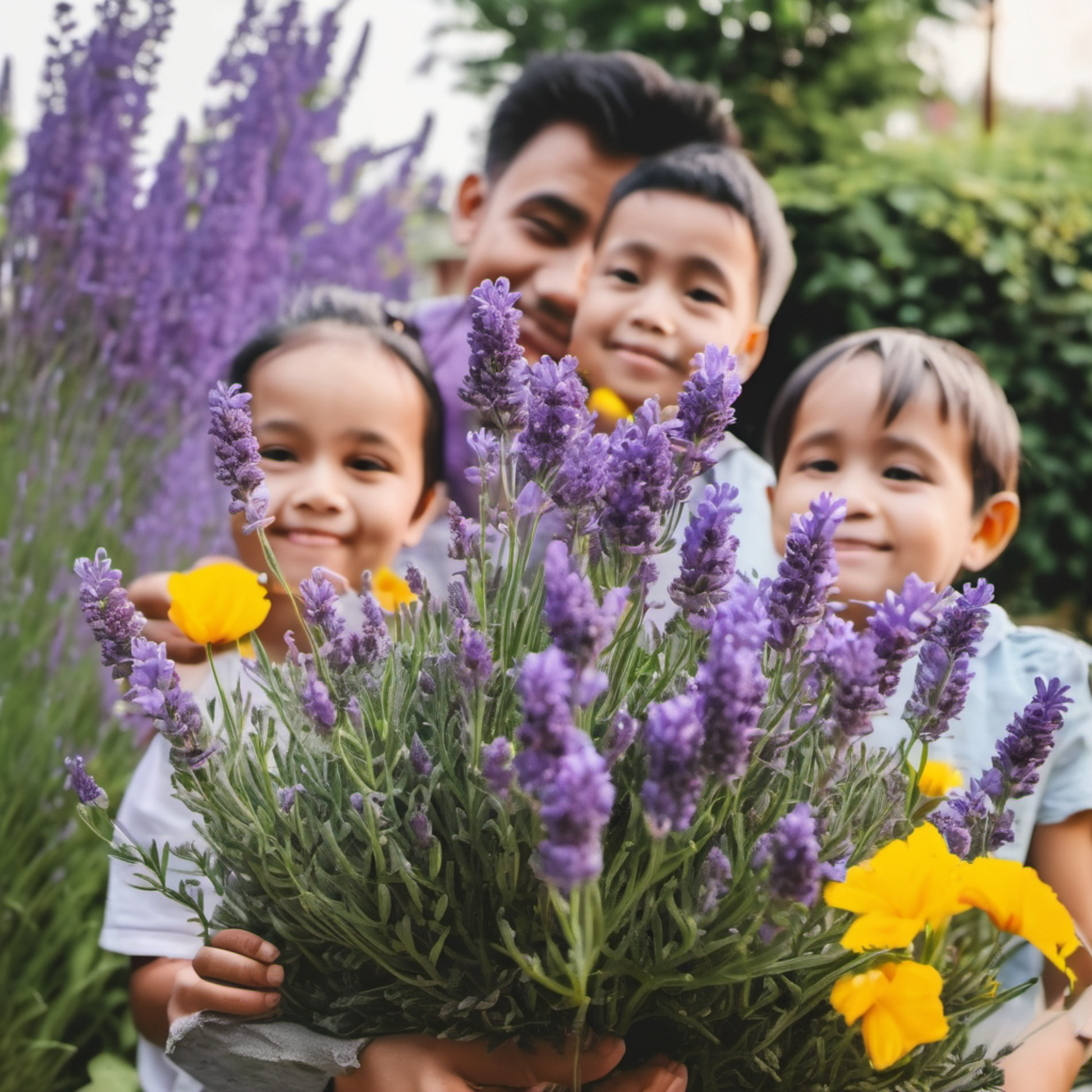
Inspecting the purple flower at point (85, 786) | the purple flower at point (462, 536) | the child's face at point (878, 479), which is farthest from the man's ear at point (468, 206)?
the purple flower at point (85, 786)

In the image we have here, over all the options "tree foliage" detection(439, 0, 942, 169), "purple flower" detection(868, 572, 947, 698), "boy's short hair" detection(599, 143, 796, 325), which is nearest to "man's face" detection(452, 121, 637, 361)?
"boy's short hair" detection(599, 143, 796, 325)

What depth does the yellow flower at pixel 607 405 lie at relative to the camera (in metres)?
1.53

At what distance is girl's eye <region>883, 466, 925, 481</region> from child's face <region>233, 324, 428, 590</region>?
2.02 feet

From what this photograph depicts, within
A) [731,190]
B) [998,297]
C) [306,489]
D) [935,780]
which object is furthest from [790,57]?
[935,780]

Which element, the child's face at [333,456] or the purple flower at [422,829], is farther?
the child's face at [333,456]

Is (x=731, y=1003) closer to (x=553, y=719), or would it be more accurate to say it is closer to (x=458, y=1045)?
(x=458, y=1045)

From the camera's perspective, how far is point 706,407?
2.46 feet

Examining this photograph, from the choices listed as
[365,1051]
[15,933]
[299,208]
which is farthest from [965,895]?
[299,208]

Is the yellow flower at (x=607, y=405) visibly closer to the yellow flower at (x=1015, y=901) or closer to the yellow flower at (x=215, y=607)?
the yellow flower at (x=215, y=607)

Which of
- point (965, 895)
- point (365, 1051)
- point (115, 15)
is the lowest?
point (365, 1051)

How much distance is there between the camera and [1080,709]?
130cm

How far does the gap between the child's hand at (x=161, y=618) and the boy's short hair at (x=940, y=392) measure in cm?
80

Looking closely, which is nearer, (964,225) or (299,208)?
(299,208)

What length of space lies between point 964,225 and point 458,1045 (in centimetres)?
313
